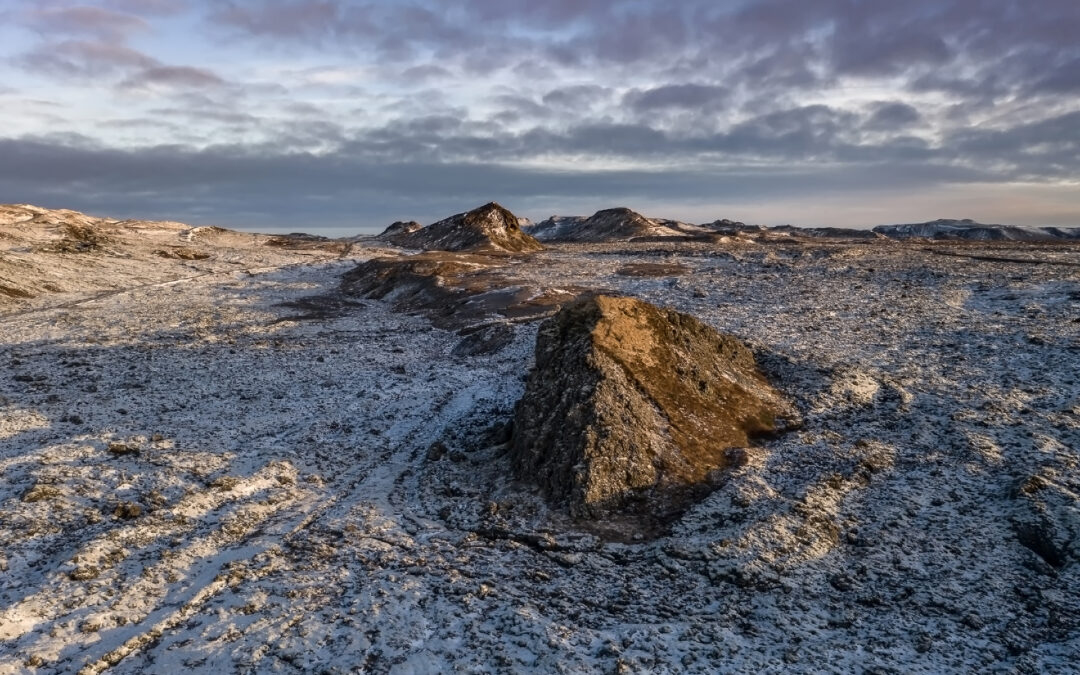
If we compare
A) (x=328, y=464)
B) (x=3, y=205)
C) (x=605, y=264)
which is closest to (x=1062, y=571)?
(x=328, y=464)

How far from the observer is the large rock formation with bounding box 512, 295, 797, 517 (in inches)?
562

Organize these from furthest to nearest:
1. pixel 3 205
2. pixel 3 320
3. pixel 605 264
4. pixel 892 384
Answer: pixel 3 205 < pixel 605 264 < pixel 3 320 < pixel 892 384

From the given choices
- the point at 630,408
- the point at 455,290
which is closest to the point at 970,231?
the point at 455,290

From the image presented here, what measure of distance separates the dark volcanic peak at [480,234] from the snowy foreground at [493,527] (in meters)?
51.4

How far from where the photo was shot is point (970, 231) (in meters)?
116

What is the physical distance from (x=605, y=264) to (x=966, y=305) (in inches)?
1157

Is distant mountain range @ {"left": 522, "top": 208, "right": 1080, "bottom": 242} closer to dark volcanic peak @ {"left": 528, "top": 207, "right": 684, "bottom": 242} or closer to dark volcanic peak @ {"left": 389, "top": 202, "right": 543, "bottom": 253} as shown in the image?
dark volcanic peak @ {"left": 528, "top": 207, "right": 684, "bottom": 242}

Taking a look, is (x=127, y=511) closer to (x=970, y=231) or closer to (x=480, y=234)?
(x=480, y=234)

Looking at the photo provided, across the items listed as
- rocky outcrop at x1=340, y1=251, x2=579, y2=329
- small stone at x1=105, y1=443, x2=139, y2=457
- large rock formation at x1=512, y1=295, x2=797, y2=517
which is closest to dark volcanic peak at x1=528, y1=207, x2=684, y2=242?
rocky outcrop at x1=340, y1=251, x2=579, y2=329

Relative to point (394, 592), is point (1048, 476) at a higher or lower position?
higher

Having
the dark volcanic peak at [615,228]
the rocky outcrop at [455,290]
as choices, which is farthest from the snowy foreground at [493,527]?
the dark volcanic peak at [615,228]

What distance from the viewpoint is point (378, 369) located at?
83.4ft

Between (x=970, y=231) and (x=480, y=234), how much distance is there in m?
88.2

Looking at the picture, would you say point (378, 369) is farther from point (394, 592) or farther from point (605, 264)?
point (605, 264)
